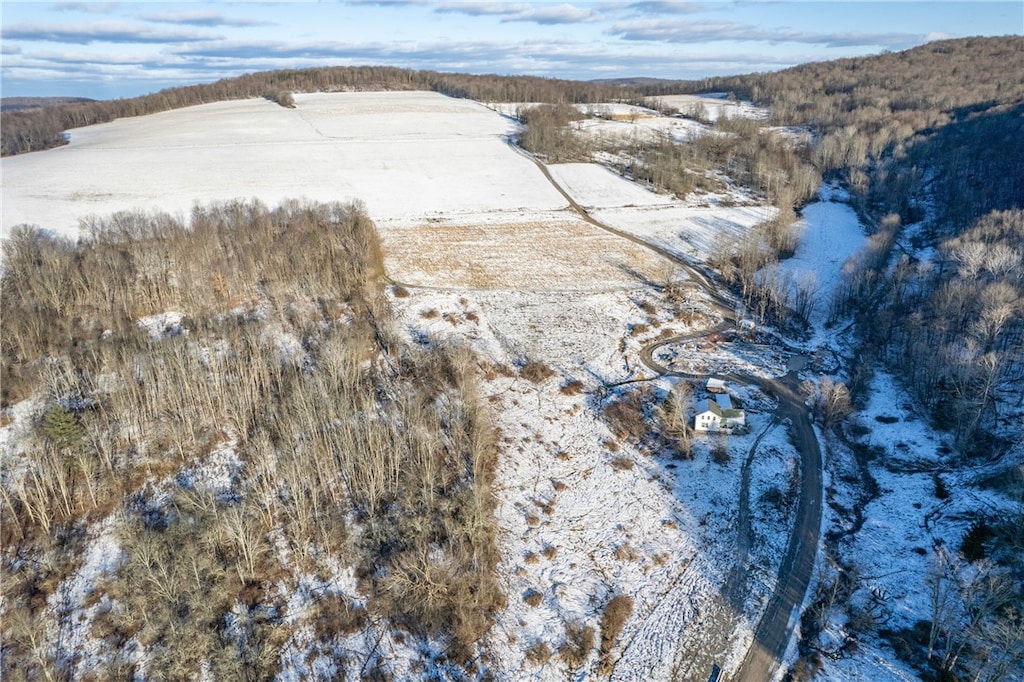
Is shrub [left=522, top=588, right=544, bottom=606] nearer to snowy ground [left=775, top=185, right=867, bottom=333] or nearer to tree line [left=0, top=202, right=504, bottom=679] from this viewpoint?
tree line [left=0, top=202, right=504, bottom=679]

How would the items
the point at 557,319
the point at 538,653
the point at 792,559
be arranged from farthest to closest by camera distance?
1. the point at 557,319
2. the point at 792,559
3. the point at 538,653

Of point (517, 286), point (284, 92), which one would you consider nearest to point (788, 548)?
point (517, 286)

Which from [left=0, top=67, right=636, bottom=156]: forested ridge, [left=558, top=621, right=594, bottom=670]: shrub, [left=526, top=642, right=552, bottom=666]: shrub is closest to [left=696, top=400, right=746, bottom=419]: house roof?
[left=558, top=621, right=594, bottom=670]: shrub

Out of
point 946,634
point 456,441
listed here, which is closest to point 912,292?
point 946,634

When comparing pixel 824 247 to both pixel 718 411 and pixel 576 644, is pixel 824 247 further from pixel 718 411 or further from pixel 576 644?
pixel 576 644

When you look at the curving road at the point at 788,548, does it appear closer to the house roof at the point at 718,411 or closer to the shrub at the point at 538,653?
the house roof at the point at 718,411

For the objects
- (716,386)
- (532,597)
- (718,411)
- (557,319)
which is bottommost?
(532,597)

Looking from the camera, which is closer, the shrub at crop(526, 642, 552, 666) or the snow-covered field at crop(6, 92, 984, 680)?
the shrub at crop(526, 642, 552, 666)

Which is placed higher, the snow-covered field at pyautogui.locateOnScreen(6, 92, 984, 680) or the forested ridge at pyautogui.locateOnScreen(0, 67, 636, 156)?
the forested ridge at pyautogui.locateOnScreen(0, 67, 636, 156)

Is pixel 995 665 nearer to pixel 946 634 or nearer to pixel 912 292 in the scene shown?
pixel 946 634
